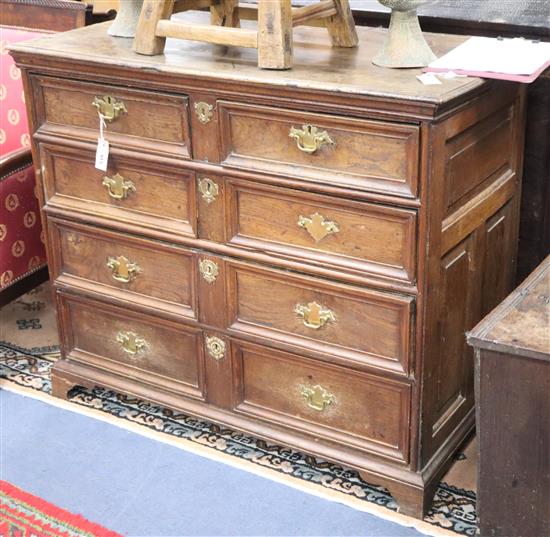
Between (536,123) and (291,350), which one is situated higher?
(536,123)

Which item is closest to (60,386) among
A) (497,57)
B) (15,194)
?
(15,194)

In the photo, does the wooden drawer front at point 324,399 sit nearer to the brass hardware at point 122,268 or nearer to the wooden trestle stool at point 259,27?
the brass hardware at point 122,268

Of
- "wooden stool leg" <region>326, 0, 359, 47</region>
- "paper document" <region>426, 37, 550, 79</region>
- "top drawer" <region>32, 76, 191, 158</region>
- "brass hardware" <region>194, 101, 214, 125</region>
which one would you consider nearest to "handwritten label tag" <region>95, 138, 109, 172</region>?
"top drawer" <region>32, 76, 191, 158</region>

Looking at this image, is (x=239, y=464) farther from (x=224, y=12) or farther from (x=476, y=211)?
(x=224, y=12)

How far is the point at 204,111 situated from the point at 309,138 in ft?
0.96

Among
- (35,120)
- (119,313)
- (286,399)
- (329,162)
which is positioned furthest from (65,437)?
(329,162)

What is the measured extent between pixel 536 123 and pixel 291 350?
912 mm

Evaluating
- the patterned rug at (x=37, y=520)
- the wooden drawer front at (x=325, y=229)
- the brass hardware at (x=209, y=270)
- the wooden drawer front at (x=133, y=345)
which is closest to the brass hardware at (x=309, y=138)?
the wooden drawer front at (x=325, y=229)

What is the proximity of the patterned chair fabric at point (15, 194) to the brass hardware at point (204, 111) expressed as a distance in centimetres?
84

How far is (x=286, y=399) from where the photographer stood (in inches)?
98.1

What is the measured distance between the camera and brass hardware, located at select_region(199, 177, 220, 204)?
2.35 metres

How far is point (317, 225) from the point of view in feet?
7.32

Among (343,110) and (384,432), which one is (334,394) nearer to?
(384,432)

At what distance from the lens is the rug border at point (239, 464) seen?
2336 millimetres
